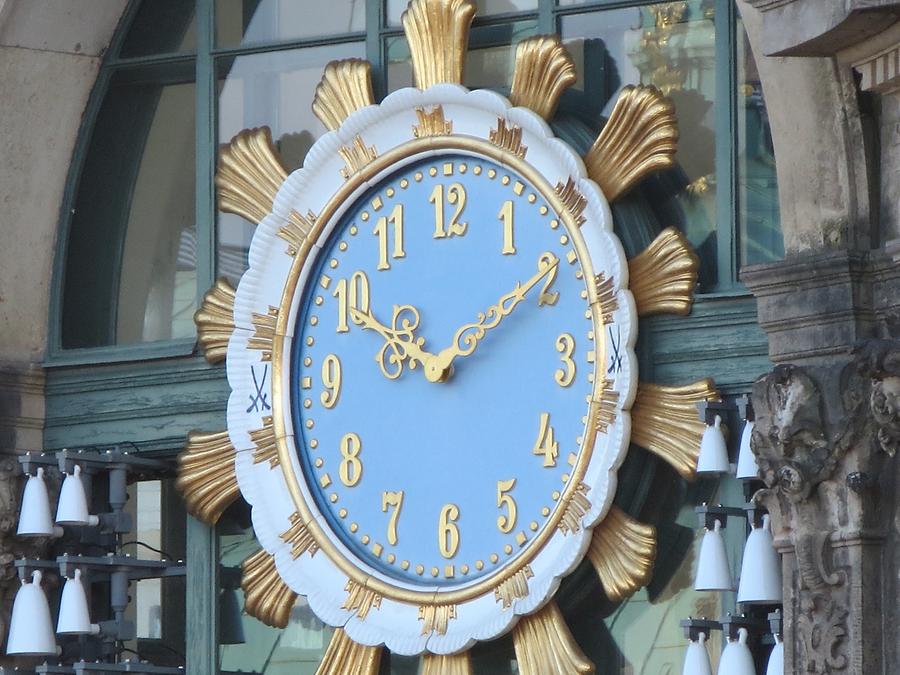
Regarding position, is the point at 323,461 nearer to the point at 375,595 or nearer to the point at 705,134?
the point at 375,595

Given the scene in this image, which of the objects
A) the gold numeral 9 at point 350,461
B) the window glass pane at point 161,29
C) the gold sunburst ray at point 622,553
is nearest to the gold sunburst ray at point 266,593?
the gold numeral 9 at point 350,461

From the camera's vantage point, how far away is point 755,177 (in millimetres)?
11523

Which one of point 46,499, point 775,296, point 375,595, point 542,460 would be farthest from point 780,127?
point 46,499

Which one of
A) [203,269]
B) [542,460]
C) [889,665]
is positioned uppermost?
[203,269]

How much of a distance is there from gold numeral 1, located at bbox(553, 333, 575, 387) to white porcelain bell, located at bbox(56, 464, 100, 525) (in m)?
2.27

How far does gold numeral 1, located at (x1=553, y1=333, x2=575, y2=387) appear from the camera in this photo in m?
11.6

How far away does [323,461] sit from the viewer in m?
12.3

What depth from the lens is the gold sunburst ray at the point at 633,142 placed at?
1154 cm

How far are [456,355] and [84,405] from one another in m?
2.07

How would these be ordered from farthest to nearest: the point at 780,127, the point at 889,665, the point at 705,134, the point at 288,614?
the point at 288,614 → the point at 705,134 → the point at 780,127 → the point at 889,665

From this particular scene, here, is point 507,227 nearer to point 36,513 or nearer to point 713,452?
point 713,452

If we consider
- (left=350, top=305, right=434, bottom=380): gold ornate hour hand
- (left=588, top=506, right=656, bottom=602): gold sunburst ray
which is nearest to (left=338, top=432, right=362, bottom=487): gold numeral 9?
(left=350, top=305, right=434, bottom=380): gold ornate hour hand

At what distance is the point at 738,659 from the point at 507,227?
201 centimetres

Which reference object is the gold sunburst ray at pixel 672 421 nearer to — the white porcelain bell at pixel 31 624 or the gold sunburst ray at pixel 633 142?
the gold sunburst ray at pixel 633 142
